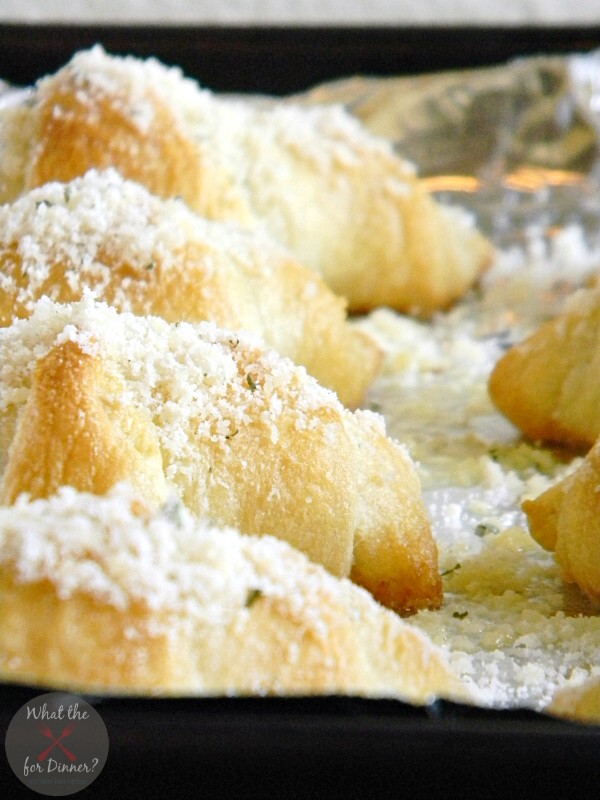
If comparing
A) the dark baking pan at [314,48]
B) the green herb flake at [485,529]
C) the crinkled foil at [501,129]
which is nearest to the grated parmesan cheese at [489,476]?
the green herb flake at [485,529]

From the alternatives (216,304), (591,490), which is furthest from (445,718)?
(216,304)

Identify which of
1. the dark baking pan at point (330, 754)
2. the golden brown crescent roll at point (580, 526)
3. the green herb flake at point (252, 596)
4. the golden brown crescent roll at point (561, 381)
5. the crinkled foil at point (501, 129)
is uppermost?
the crinkled foil at point (501, 129)

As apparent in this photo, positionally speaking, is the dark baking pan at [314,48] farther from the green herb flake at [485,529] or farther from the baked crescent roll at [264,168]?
the green herb flake at [485,529]

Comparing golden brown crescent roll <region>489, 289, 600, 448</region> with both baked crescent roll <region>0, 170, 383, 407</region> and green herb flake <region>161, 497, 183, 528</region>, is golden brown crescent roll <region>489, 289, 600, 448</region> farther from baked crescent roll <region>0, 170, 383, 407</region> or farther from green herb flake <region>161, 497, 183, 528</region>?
green herb flake <region>161, 497, 183, 528</region>

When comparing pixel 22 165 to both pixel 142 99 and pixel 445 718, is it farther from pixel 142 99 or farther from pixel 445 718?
pixel 445 718

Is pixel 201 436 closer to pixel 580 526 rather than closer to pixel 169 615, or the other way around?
pixel 169 615

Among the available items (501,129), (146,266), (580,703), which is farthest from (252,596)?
(501,129)

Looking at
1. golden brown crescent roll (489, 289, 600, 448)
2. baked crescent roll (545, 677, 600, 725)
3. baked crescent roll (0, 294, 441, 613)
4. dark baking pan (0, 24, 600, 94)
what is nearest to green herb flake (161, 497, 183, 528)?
baked crescent roll (0, 294, 441, 613)

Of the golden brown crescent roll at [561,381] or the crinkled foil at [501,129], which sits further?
the crinkled foil at [501,129]
